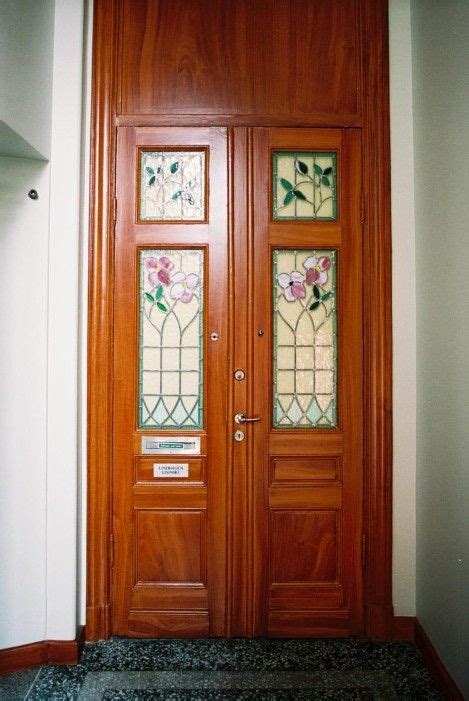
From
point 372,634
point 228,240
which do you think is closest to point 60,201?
point 228,240

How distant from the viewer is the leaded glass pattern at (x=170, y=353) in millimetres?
2361

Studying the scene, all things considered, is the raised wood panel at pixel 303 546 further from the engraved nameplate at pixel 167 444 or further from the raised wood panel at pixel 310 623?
the engraved nameplate at pixel 167 444

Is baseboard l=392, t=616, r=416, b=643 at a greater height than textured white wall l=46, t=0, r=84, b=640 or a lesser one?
lesser

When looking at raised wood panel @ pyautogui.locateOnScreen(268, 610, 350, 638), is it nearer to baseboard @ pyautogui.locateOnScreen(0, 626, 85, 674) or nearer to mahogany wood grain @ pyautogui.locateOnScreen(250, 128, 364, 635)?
mahogany wood grain @ pyautogui.locateOnScreen(250, 128, 364, 635)

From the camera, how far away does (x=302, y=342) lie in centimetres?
237

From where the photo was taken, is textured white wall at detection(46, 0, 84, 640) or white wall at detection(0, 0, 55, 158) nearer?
white wall at detection(0, 0, 55, 158)

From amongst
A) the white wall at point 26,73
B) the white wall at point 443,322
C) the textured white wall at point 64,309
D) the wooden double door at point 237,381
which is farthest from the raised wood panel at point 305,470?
the white wall at point 26,73

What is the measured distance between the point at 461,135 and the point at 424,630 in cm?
214

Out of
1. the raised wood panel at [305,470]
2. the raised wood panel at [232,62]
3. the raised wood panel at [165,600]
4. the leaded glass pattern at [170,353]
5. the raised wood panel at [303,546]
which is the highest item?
the raised wood panel at [232,62]

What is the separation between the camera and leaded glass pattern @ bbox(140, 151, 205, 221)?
7.79 feet

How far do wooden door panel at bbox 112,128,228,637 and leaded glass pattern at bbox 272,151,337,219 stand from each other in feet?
0.91

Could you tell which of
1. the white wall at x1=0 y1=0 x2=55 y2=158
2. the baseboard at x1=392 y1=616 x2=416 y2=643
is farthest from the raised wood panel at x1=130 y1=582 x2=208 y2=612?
the white wall at x1=0 y1=0 x2=55 y2=158

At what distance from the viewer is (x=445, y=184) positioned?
1.99 metres

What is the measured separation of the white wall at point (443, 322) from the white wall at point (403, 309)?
4 centimetres
